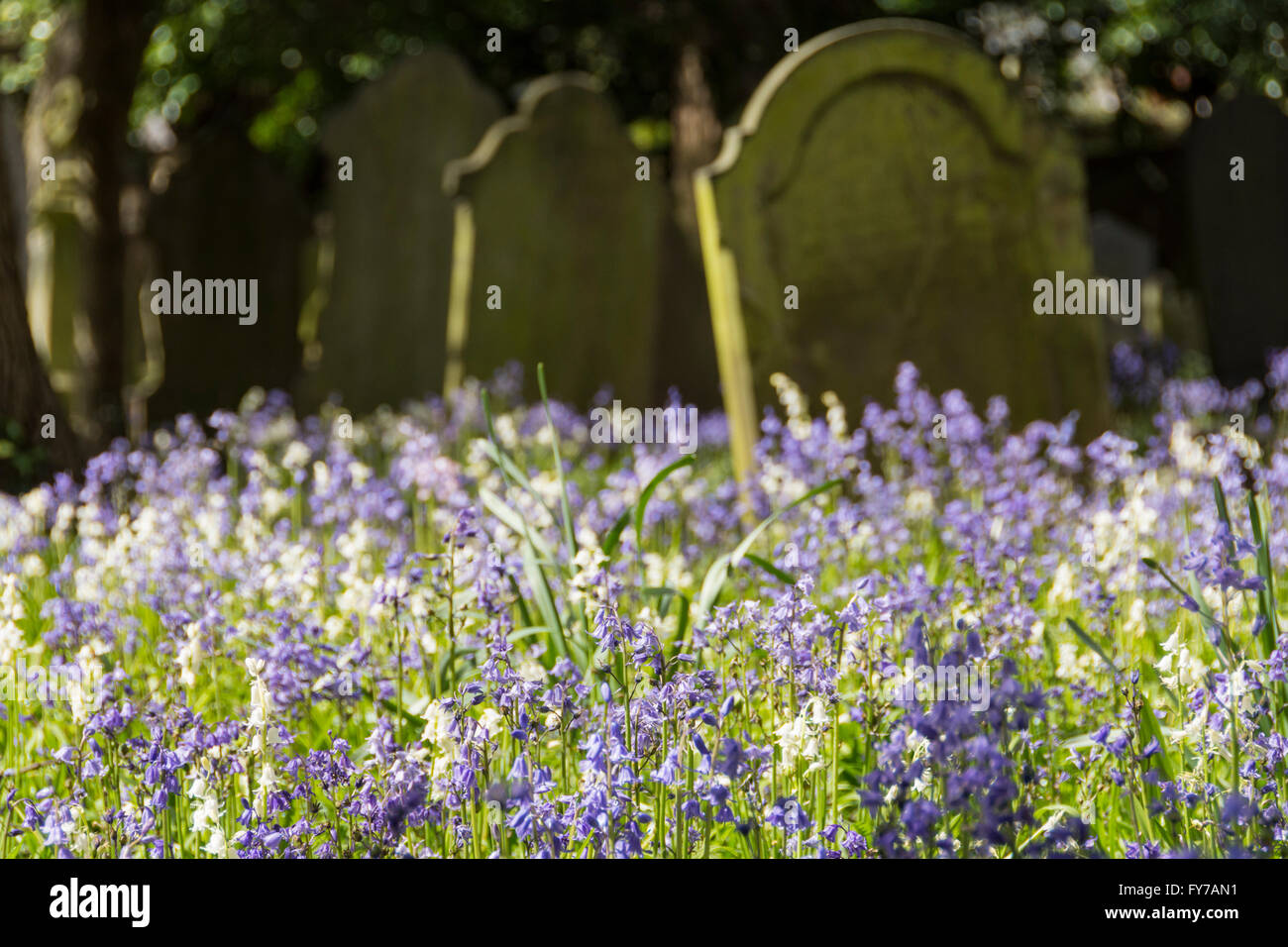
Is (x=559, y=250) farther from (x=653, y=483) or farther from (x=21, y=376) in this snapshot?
(x=653, y=483)

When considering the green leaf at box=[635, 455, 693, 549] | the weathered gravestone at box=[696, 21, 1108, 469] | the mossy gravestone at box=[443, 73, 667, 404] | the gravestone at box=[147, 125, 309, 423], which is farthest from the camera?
the gravestone at box=[147, 125, 309, 423]

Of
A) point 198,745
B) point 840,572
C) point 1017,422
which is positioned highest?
point 1017,422

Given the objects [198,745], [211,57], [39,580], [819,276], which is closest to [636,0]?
[211,57]

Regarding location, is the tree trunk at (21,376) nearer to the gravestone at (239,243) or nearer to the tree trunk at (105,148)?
the tree trunk at (105,148)

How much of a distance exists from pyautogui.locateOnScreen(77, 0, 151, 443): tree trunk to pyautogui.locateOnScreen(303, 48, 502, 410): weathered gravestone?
1693 mm

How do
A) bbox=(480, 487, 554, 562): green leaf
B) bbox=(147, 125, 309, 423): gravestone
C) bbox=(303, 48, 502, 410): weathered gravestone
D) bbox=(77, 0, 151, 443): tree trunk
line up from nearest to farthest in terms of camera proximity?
1. bbox=(480, 487, 554, 562): green leaf
2. bbox=(303, 48, 502, 410): weathered gravestone
3. bbox=(77, 0, 151, 443): tree trunk
4. bbox=(147, 125, 309, 423): gravestone

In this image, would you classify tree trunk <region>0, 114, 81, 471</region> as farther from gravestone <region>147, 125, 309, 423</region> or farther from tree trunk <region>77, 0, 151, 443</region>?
gravestone <region>147, 125, 309, 423</region>

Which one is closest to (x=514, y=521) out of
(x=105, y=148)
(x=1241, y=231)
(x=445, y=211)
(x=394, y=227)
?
(x=394, y=227)

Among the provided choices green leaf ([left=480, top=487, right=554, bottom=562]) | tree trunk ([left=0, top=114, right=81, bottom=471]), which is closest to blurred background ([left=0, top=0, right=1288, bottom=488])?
tree trunk ([left=0, top=114, right=81, bottom=471])

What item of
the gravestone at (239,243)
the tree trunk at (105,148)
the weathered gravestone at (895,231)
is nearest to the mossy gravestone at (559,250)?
the weathered gravestone at (895,231)

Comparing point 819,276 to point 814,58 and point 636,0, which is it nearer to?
point 814,58

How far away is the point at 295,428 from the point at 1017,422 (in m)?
4.31

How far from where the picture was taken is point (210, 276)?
12.8 metres

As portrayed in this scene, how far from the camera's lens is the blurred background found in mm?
9320
